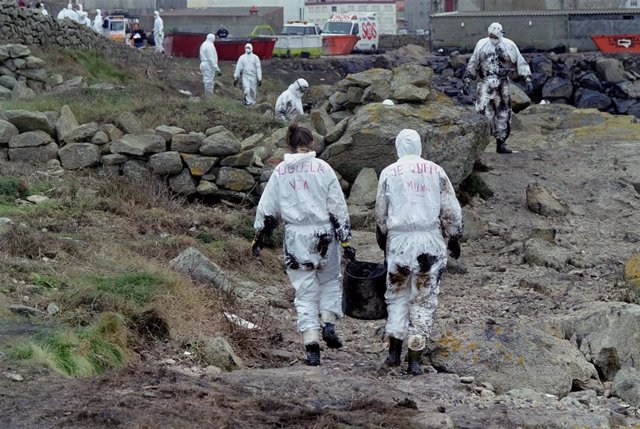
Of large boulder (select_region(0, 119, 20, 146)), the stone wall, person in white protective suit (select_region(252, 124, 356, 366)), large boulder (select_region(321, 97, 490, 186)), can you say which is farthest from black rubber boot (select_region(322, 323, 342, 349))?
the stone wall

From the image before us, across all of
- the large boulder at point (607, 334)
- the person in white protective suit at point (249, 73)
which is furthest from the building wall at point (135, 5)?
the large boulder at point (607, 334)

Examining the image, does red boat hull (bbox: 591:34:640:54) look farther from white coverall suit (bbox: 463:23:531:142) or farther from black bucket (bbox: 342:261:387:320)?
black bucket (bbox: 342:261:387:320)

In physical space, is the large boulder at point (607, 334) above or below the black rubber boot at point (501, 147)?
below

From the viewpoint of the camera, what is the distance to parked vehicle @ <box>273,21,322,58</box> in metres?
44.5

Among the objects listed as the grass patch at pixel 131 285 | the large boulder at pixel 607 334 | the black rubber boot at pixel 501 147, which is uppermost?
the grass patch at pixel 131 285

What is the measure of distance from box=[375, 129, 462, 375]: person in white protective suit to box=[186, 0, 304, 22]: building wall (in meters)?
46.7

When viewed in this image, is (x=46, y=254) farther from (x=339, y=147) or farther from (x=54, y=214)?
(x=339, y=147)

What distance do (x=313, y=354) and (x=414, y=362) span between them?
68cm

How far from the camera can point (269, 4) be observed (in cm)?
5491

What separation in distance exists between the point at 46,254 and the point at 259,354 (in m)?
2.39

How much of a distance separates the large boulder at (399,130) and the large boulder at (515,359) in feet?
18.0

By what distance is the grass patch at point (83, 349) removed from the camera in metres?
7.20

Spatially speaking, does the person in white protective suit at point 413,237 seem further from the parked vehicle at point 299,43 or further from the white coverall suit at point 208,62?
the parked vehicle at point 299,43

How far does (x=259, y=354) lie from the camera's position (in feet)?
27.8
